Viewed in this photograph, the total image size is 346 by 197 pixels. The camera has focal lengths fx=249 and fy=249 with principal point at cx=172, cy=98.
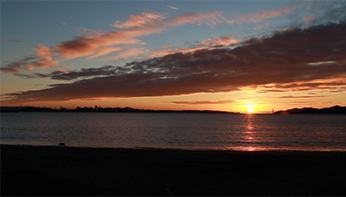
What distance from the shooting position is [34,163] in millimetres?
17875

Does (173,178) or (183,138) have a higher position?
(173,178)

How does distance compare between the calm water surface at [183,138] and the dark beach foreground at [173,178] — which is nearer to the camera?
the dark beach foreground at [173,178]

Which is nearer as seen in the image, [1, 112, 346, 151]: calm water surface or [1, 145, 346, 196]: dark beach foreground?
[1, 145, 346, 196]: dark beach foreground

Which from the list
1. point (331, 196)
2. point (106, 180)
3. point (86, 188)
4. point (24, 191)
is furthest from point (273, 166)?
point (24, 191)

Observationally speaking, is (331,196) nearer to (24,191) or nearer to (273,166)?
(273,166)

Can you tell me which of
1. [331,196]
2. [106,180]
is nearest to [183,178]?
[106,180]

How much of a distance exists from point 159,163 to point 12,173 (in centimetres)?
977

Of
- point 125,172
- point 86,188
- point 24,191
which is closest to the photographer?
point 24,191

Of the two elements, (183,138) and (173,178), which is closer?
(173,178)

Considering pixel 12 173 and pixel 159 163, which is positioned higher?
pixel 12 173

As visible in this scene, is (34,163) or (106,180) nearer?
(106,180)

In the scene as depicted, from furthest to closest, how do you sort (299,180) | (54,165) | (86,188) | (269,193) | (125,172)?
(54,165) → (125,172) → (299,180) → (86,188) → (269,193)

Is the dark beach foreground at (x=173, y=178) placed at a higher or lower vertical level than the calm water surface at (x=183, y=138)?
higher

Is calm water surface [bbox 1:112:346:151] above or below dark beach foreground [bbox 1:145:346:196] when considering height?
below
